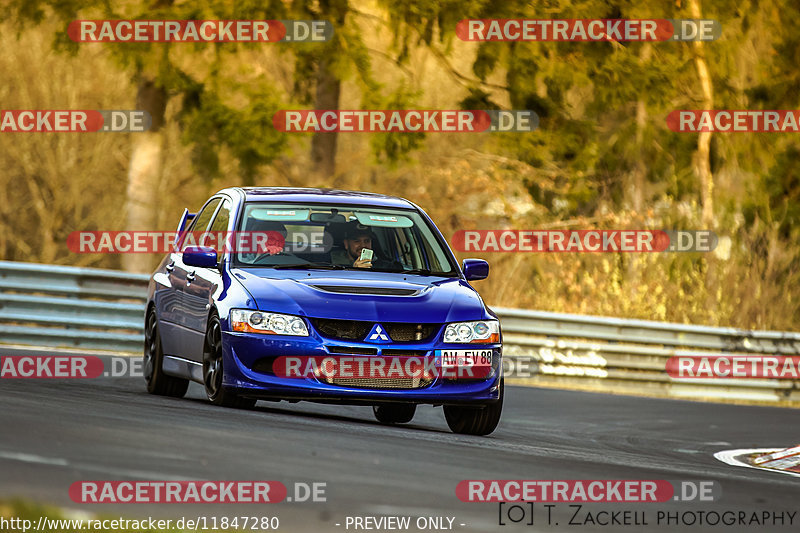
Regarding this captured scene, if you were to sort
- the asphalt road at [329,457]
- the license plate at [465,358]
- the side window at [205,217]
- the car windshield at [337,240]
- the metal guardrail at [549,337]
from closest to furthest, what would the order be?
the asphalt road at [329,457], the license plate at [465,358], the car windshield at [337,240], the side window at [205,217], the metal guardrail at [549,337]

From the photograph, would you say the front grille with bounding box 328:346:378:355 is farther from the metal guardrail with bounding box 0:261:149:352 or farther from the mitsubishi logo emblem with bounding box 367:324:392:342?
the metal guardrail with bounding box 0:261:149:352

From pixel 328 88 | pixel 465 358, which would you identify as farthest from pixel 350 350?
pixel 328 88

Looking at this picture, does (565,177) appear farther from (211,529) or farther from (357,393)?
(211,529)

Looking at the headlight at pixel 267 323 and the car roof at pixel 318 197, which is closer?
the headlight at pixel 267 323

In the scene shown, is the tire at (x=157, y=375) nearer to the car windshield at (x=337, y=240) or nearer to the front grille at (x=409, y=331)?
the car windshield at (x=337, y=240)

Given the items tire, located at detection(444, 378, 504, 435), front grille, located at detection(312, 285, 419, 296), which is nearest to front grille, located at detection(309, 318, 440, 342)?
front grille, located at detection(312, 285, 419, 296)

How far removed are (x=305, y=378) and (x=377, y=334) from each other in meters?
0.59

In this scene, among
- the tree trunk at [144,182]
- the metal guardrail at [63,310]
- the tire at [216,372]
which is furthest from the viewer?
the tree trunk at [144,182]

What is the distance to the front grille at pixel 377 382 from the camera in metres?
11.3

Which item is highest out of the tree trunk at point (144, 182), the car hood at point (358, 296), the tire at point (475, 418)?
the tree trunk at point (144, 182)

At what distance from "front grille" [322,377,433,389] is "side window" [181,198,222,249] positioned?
286 centimetres

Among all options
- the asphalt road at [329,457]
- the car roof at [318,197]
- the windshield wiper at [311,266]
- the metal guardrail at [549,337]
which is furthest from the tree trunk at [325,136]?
the windshield wiper at [311,266]

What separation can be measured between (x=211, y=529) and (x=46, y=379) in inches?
325

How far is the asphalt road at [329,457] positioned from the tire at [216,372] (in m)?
0.14
